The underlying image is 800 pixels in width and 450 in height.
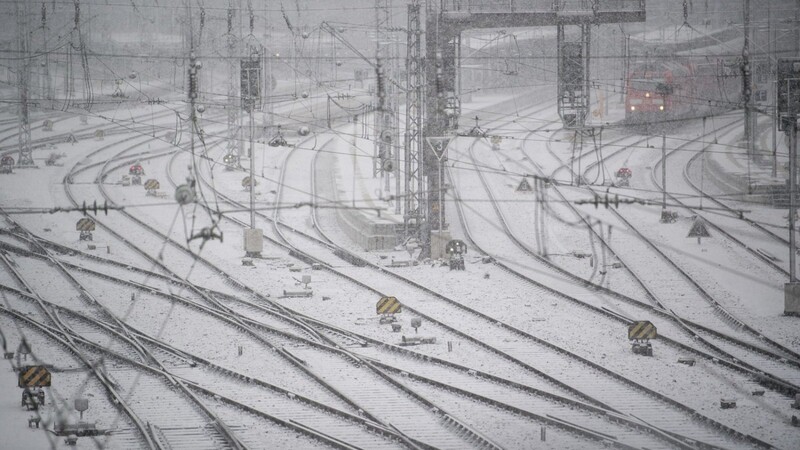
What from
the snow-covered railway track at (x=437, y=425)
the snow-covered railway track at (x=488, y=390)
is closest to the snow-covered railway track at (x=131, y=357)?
the snow-covered railway track at (x=488, y=390)

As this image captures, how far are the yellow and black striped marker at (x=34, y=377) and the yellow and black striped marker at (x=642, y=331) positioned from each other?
32.1 feet

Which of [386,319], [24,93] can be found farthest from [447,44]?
[24,93]

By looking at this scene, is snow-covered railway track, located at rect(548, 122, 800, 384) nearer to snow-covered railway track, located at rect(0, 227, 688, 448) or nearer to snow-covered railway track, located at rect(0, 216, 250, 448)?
snow-covered railway track, located at rect(0, 227, 688, 448)

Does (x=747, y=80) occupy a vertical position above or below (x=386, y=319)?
above

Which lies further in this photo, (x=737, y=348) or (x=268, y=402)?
(x=737, y=348)

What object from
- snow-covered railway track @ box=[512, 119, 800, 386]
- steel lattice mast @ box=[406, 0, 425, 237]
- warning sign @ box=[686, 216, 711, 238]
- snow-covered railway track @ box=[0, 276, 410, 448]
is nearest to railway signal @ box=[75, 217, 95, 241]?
steel lattice mast @ box=[406, 0, 425, 237]

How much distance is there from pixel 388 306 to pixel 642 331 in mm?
5186

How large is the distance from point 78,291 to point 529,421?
1276cm

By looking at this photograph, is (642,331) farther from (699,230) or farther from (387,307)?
(699,230)

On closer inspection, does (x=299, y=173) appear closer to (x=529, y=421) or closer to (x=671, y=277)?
(x=671, y=277)

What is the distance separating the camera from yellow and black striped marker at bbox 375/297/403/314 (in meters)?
23.4

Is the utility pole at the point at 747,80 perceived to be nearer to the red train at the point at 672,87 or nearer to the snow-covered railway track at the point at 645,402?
the red train at the point at 672,87

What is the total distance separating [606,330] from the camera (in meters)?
22.5

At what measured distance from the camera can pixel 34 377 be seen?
58.1ft
